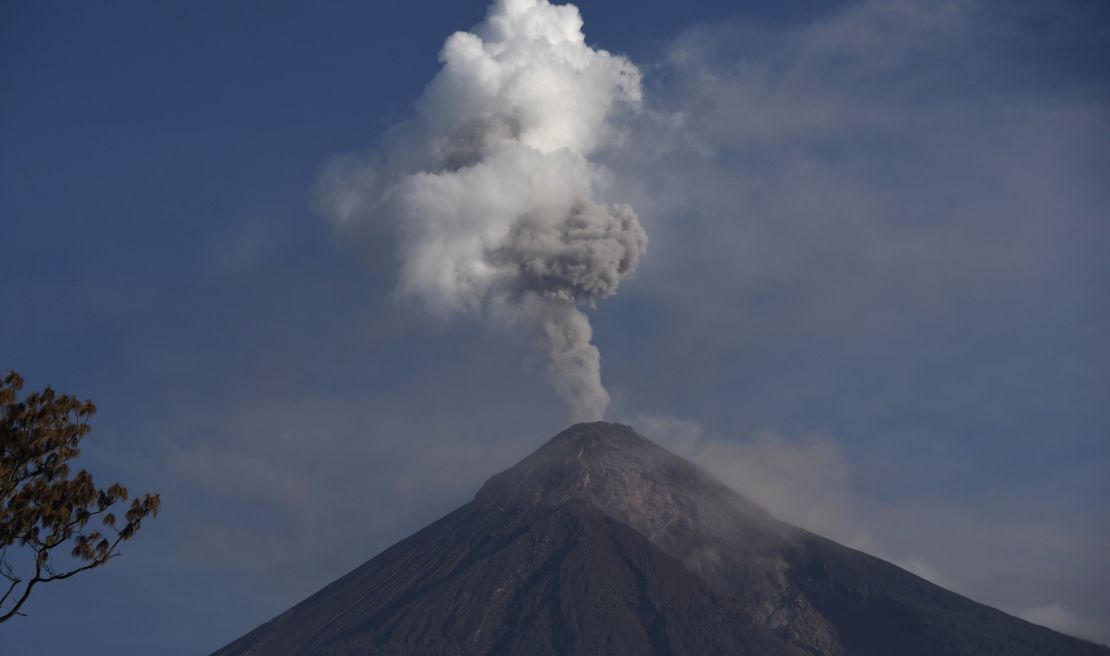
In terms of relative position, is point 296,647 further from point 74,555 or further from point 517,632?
point 74,555

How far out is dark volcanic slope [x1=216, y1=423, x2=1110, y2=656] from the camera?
140 meters

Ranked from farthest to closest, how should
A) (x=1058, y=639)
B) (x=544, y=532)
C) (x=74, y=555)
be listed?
1. (x=544, y=532)
2. (x=1058, y=639)
3. (x=74, y=555)

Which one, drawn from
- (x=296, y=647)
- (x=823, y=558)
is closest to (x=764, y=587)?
(x=823, y=558)

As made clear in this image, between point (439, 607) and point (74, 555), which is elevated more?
point (439, 607)

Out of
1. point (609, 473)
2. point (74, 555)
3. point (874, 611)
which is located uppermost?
point (609, 473)

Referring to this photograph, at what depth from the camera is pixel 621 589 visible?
14950cm

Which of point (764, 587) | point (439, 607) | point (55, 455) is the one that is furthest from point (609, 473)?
point (55, 455)

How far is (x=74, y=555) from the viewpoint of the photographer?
2473 centimetres

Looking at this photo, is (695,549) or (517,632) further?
(695,549)

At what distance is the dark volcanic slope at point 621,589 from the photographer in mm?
140125

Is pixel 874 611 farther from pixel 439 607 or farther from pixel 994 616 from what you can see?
pixel 439 607

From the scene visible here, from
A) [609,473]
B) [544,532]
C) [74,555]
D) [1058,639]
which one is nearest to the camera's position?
[74,555]

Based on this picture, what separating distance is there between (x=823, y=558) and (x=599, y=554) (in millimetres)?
30156

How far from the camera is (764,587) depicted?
157 metres
